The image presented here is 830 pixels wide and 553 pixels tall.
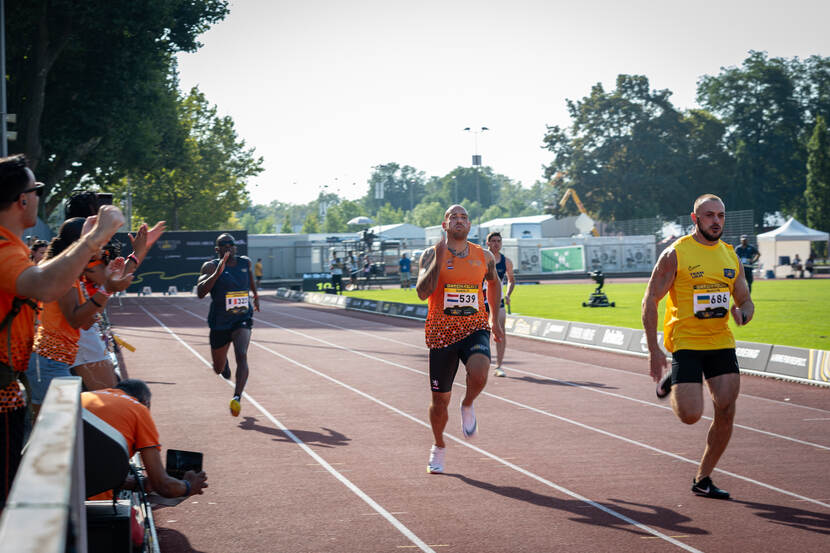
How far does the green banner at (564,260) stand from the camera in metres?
62.4

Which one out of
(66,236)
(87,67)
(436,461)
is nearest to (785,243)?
(87,67)

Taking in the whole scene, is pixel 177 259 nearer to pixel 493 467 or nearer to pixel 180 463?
pixel 493 467

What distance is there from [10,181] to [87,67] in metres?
30.3

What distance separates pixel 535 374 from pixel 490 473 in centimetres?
721

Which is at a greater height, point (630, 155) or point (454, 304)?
point (630, 155)

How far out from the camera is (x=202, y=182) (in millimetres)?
67750

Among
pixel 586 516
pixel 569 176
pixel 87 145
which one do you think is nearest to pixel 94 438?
pixel 586 516

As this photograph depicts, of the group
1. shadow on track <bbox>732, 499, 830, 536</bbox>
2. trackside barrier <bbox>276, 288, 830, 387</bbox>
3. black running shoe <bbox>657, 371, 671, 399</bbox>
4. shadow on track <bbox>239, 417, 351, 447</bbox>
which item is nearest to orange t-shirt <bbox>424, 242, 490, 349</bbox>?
black running shoe <bbox>657, 371, 671, 399</bbox>

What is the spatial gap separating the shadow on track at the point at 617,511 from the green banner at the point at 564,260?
56149mm

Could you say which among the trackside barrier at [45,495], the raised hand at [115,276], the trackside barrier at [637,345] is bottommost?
the trackside barrier at [637,345]

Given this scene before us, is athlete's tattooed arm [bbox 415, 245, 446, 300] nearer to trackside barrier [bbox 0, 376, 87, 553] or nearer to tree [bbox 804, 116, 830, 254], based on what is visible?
trackside barrier [bbox 0, 376, 87, 553]

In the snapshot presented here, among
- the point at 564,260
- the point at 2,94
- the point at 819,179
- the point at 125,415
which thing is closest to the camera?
the point at 125,415

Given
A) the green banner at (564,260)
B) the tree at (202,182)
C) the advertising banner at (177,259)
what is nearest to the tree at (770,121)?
the green banner at (564,260)

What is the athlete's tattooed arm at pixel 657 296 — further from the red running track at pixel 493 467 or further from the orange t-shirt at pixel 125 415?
the orange t-shirt at pixel 125 415
